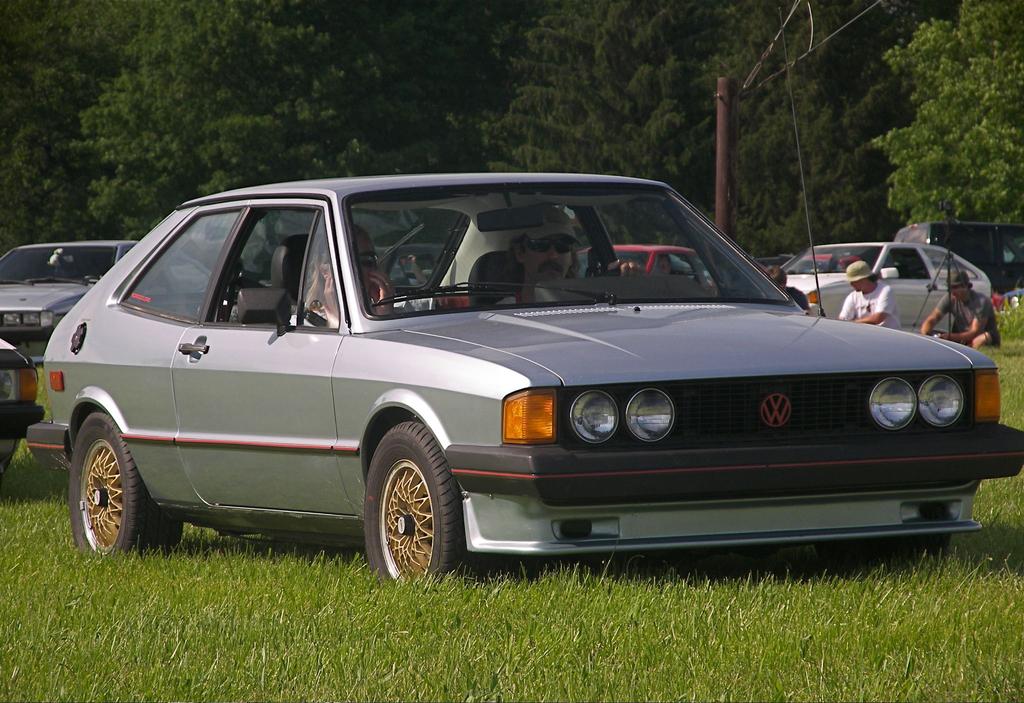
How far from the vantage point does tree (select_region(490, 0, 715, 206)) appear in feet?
233

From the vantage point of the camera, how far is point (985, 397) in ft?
20.2

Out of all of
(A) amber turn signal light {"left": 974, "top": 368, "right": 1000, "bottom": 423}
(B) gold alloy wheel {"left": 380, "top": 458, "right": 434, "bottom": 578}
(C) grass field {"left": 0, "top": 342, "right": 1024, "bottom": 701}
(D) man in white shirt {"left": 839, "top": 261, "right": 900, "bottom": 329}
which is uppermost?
(A) amber turn signal light {"left": 974, "top": 368, "right": 1000, "bottom": 423}

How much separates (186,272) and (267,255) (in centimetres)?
46

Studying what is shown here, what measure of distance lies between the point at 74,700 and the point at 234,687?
377 mm

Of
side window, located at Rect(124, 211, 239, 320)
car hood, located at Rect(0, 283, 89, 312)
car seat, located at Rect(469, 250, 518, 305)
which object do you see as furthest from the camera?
car hood, located at Rect(0, 283, 89, 312)

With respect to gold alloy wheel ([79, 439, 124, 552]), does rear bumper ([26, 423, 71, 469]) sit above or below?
above

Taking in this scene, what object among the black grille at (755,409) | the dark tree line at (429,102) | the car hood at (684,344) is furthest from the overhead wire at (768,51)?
the dark tree line at (429,102)

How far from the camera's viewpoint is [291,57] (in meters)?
62.2

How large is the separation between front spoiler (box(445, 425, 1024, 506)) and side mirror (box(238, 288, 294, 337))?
3.90ft


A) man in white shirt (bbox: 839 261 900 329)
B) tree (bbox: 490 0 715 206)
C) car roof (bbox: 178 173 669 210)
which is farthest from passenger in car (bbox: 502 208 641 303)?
tree (bbox: 490 0 715 206)

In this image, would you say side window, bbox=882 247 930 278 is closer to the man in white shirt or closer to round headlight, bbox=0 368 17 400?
the man in white shirt

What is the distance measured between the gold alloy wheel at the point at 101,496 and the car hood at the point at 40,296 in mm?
12297

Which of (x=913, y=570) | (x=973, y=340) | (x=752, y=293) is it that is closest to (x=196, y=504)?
(x=752, y=293)

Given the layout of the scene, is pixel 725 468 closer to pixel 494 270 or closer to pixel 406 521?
pixel 406 521
